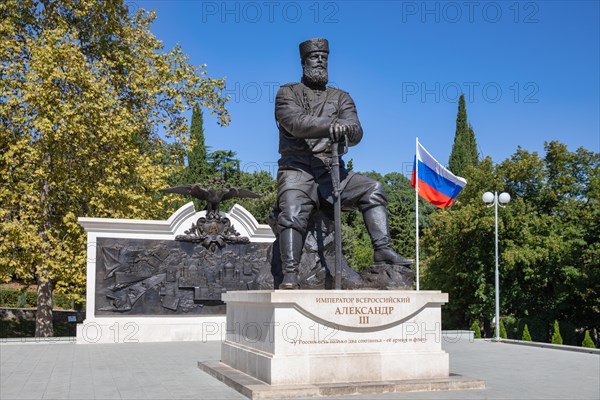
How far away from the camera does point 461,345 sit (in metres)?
15.7

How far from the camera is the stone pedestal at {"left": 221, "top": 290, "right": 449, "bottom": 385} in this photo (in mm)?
7816

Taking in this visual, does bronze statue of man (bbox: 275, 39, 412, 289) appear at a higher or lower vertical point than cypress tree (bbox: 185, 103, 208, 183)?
lower

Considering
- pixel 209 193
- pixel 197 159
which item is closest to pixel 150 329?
pixel 209 193

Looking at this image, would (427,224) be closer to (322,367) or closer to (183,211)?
(183,211)

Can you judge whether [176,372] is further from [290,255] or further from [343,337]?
[343,337]

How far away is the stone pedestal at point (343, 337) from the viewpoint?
7816 millimetres

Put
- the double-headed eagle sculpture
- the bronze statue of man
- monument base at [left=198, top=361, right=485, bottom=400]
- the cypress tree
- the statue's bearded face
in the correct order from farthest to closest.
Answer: the cypress tree < the double-headed eagle sculpture < the statue's bearded face < the bronze statue of man < monument base at [left=198, top=361, right=485, bottom=400]

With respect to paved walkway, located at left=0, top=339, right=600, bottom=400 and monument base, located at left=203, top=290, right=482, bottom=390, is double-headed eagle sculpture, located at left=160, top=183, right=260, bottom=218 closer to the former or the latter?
paved walkway, located at left=0, top=339, right=600, bottom=400

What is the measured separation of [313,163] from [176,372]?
12.0ft

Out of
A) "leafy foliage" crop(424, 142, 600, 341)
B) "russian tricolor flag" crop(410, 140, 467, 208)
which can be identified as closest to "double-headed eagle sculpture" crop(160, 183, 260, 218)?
"russian tricolor flag" crop(410, 140, 467, 208)

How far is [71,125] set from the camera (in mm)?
19484

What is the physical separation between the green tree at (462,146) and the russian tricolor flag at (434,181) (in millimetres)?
26187

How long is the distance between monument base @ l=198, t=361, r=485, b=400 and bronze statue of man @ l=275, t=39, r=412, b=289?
1298 millimetres

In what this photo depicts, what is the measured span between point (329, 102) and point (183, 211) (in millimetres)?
9175
